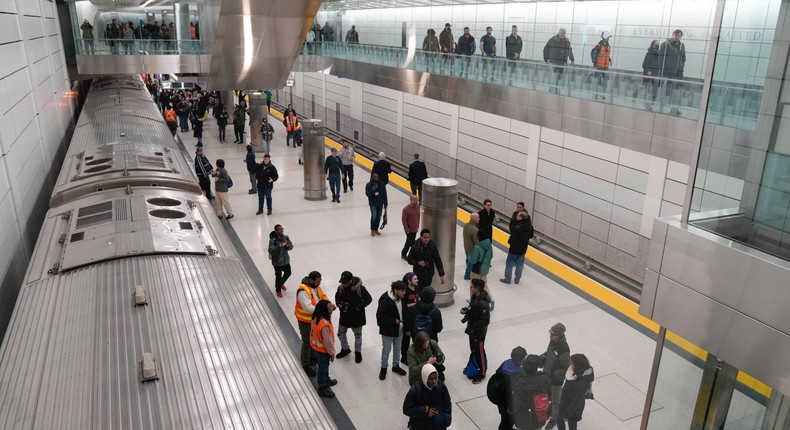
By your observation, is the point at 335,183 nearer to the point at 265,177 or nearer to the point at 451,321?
the point at 265,177

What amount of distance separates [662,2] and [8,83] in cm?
1015

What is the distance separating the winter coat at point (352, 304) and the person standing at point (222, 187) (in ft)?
21.1

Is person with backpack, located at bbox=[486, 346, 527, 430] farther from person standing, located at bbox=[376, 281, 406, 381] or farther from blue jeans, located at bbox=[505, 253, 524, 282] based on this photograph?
blue jeans, located at bbox=[505, 253, 524, 282]

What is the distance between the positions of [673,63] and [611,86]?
1154mm

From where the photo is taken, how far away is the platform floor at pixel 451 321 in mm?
6801

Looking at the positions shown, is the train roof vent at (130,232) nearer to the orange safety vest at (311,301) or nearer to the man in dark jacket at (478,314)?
the orange safety vest at (311,301)

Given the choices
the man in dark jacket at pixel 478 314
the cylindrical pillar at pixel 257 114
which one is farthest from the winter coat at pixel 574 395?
the cylindrical pillar at pixel 257 114

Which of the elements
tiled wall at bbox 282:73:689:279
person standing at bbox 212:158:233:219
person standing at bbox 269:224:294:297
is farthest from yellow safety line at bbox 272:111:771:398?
person standing at bbox 212:158:233:219

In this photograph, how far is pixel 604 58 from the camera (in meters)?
10.8

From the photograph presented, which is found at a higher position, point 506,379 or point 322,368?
point 506,379

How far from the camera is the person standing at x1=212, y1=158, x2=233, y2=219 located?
12750mm

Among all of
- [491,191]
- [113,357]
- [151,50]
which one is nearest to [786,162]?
[113,357]

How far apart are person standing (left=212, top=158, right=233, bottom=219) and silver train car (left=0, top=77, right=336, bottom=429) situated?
6.51m

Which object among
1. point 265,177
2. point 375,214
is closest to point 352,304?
point 375,214
